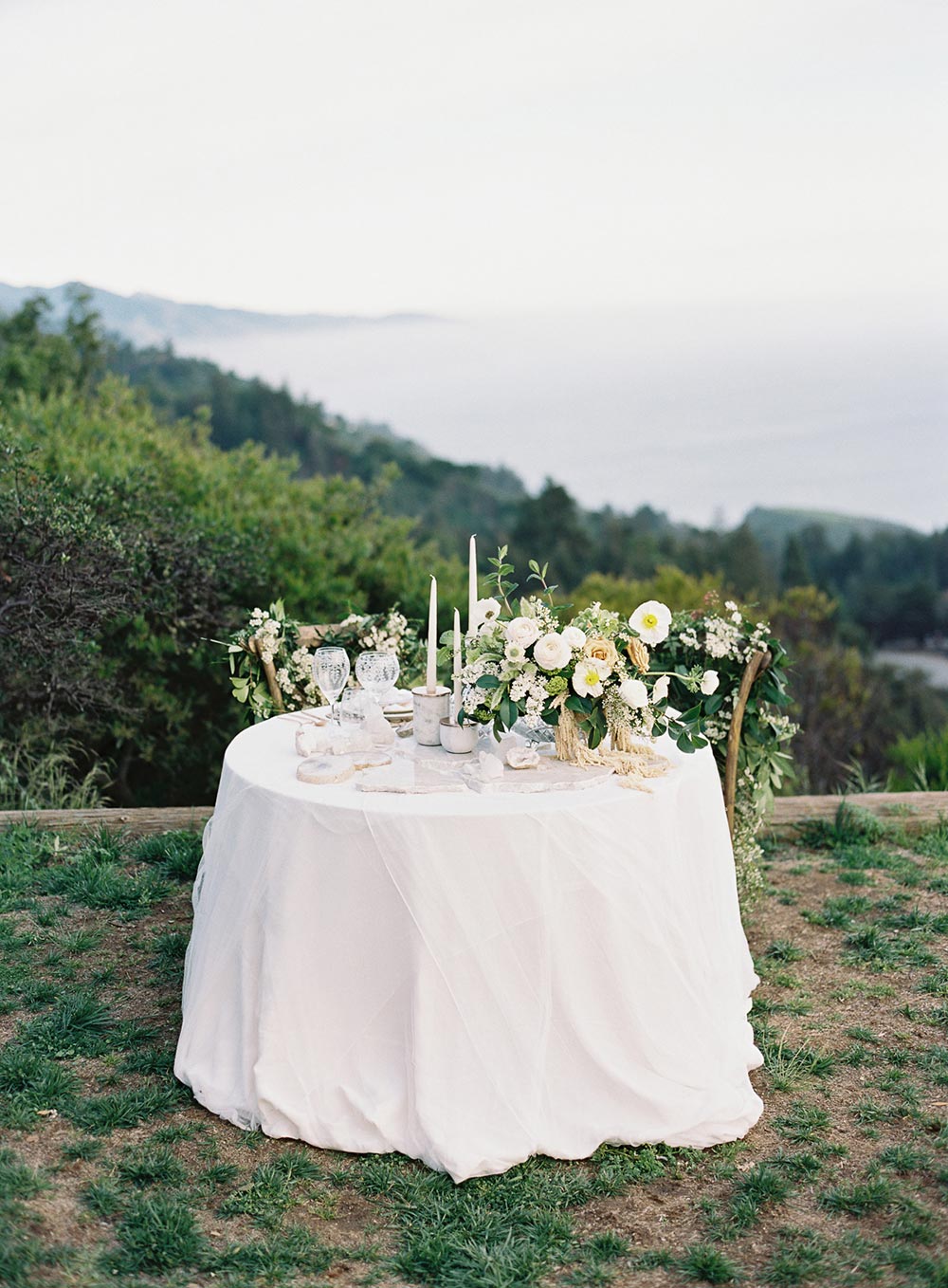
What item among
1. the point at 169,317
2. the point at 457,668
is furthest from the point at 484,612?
the point at 169,317

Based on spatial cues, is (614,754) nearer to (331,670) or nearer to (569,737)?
(569,737)

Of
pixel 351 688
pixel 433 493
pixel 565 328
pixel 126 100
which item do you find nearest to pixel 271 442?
pixel 433 493

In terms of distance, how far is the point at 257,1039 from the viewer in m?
3.10

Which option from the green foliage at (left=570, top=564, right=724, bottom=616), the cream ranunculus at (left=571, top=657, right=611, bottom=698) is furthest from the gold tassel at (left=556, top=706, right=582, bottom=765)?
the green foliage at (left=570, top=564, right=724, bottom=616)

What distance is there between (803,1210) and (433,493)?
1530 centimetres

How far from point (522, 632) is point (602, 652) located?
0.23 metres

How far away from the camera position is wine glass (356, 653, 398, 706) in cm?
359

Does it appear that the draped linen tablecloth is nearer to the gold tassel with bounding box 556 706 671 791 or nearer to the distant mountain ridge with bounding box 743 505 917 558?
the gold tassel with bounding box 556 706 671 791

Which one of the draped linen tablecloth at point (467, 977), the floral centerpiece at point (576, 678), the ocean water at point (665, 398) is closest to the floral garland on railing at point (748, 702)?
the floral centerpiece at point (576, 678)

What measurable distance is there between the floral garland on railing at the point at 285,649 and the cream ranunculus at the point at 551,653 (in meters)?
1.43

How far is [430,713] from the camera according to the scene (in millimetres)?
3611

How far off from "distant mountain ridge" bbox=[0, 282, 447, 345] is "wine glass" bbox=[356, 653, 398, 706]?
1212cm

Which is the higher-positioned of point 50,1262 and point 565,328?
point 565,328

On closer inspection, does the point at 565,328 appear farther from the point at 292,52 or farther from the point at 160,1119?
the point at 160,1119
